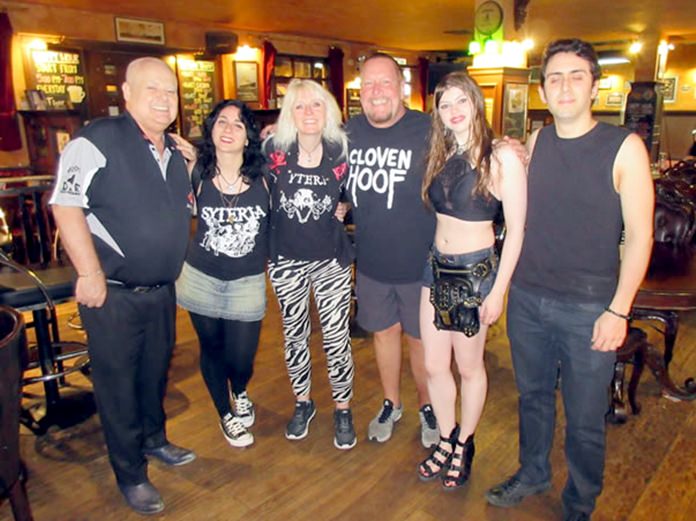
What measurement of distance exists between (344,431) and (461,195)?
117cm

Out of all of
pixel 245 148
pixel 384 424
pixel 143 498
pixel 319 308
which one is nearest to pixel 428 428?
pixel 384 424

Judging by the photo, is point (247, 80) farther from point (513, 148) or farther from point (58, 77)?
point (513, 148)

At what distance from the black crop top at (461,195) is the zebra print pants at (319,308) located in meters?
0.60

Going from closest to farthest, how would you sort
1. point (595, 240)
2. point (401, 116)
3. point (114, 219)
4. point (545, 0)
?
point (595, 240) → point (114, 219) → point (401, 116) → point (545, 0)

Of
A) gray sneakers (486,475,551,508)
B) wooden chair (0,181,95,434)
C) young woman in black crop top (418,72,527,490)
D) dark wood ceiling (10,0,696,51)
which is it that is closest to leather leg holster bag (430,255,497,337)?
young woman in black crop top (418,72,527,490)

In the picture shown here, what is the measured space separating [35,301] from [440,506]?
177 centimetres

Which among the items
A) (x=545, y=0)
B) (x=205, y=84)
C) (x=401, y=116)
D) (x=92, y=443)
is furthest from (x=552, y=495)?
(x=205, y=84)

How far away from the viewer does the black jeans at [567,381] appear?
5.33 ft

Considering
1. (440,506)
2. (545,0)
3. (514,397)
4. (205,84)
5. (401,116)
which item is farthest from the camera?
(205,84)

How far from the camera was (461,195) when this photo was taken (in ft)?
5.75

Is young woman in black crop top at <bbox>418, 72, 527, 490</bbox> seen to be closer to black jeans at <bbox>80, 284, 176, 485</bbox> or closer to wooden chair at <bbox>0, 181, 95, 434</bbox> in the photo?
black jeans at <bbox>80, 284, 176, 485</bbox>

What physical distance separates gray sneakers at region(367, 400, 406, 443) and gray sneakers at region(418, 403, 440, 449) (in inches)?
5.1

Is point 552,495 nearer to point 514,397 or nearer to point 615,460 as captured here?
point 615,460

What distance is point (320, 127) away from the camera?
207 cm
